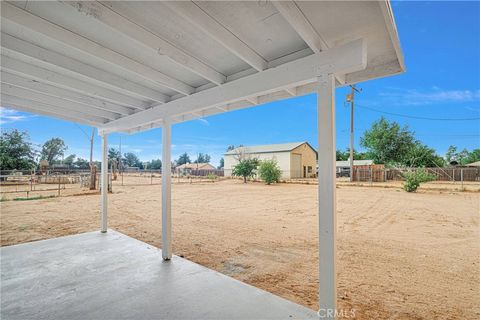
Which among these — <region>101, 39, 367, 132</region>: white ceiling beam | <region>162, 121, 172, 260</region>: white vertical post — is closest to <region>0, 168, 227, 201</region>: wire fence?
<region>162, 121, 172, 260</region>: white vertical post

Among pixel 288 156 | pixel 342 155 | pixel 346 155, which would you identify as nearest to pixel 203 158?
pixel 342 155

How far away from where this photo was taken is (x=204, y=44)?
6.32 feet

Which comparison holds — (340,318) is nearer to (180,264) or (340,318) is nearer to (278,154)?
(180,264)

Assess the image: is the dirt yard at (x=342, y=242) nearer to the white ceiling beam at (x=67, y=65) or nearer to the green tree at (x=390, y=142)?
the white ceiling beam at (x=67, y=65)

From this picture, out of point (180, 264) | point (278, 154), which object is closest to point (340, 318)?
point (180, 264)

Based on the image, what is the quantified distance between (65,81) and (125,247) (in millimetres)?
2606

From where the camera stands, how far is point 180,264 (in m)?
3.12

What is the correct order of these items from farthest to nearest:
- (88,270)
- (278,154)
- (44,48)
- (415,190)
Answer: (278,154) < (415,190) < (88,270) < (44,48)

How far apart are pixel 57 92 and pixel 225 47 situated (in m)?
2.60

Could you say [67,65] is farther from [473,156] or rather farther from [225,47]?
[473,156]

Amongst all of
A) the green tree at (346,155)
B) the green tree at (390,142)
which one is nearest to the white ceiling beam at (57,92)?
the green tree at (390,142)

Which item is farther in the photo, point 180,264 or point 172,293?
point 180,264

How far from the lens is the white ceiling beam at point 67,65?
1.92 m

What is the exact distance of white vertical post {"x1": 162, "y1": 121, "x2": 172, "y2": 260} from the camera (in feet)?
10.8
